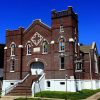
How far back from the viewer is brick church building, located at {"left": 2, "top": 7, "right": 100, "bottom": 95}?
42.0m

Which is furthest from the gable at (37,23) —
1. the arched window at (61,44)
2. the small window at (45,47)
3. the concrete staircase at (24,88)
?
the concrete staircase at (24,88)

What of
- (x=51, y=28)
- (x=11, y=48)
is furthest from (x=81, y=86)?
(x=11, y=48)

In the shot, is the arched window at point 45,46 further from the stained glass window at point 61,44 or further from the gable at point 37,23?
the stained glass window at point 61,44

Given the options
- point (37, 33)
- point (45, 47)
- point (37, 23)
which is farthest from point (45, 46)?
point (37, 23)

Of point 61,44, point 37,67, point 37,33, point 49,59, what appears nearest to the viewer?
point 61,44

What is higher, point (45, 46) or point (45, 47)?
point (45, 46)

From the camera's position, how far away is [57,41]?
43.5 metres

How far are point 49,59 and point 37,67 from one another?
3226mm

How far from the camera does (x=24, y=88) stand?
40844 millimetres

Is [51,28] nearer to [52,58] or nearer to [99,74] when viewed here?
[52,58]

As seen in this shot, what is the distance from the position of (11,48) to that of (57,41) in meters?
9.59

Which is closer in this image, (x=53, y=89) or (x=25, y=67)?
(x=53, y=89)

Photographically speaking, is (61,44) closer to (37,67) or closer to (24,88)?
(37,67)

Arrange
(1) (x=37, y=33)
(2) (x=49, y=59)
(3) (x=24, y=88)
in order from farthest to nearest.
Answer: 1. (1) (x=37, y=33)
2. (2) (x=49, y=59)
3. (3) (x=24, y=88)
